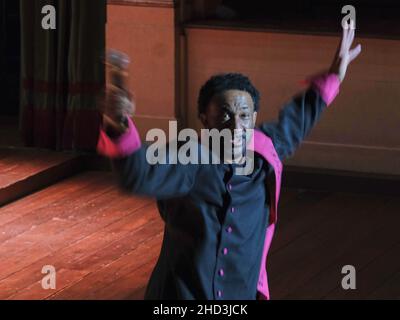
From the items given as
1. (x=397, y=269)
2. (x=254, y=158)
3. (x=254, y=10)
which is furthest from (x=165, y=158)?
(x=254, y=10)

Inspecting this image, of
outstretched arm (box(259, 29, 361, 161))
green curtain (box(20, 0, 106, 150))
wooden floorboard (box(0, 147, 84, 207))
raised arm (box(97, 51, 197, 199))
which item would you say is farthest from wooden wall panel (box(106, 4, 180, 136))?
raised arm (box(97, 51, 197, 199))

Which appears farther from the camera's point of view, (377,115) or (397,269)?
(377,115)

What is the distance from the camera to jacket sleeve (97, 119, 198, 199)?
7.43 feet

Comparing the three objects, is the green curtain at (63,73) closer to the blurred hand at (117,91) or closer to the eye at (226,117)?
the eye at (226,117)

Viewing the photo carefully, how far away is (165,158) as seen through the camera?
2.41 metres

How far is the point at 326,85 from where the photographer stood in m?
2.73

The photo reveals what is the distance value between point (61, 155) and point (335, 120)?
1657mm

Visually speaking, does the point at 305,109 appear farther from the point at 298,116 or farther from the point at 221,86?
the point at 221,86

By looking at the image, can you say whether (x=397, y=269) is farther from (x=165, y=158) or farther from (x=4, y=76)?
(x=4, y=76)

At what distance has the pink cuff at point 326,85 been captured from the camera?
2723 millimetres

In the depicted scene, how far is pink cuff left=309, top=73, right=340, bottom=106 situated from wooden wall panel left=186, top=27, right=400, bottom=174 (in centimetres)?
369

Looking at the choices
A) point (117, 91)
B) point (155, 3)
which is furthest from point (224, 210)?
point (155, 3)

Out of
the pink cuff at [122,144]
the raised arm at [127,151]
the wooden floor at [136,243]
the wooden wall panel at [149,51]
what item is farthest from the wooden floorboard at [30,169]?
the pink cuff at [122,144]

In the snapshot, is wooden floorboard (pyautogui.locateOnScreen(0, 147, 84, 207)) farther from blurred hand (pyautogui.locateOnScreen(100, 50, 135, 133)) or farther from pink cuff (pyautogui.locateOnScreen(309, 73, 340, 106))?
blurred hand (pyautogui.locateOnScreen(100, 50, 135, 133))
